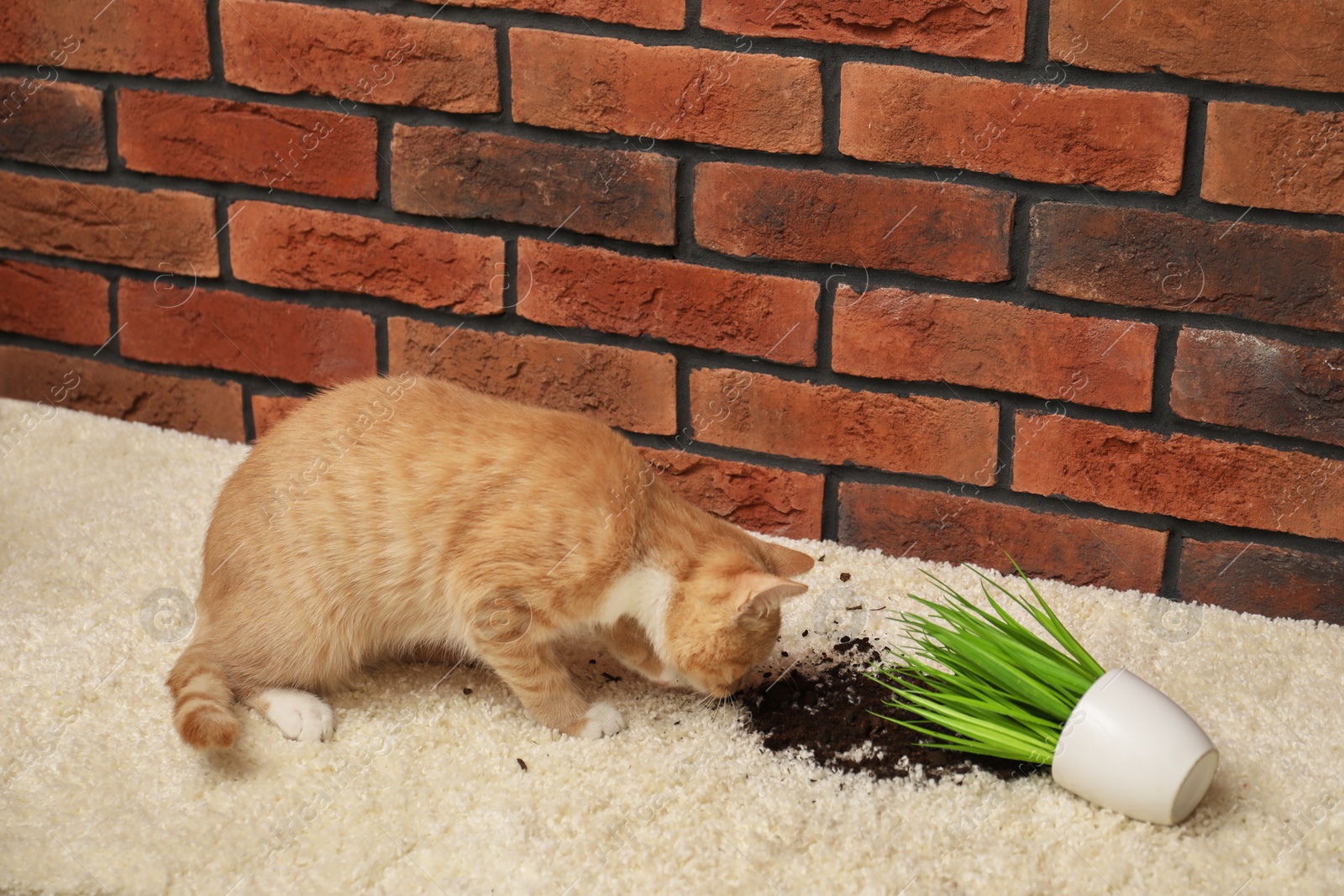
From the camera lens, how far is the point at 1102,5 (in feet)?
4.09

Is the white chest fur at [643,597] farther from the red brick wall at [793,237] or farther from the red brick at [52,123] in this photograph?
the red brick at [52,123]

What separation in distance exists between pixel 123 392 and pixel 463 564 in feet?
3.03

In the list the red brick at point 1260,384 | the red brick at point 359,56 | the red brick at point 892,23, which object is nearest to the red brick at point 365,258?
the red brick at point 359,56

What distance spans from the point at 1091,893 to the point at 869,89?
34.9 inches

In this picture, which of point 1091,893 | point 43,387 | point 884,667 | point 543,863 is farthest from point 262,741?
point 43,387

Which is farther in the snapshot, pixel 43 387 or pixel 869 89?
pixel 43 387

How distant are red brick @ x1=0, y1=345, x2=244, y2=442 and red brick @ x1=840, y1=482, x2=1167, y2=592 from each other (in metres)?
0.96

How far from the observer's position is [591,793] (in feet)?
3.70

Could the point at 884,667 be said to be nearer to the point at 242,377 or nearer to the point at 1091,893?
the point at 1091,893

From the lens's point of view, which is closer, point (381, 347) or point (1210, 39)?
point (1210, 39)

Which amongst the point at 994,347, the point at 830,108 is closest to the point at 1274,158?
the point at 994,347

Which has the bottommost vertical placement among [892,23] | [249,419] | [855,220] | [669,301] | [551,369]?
[249,419]

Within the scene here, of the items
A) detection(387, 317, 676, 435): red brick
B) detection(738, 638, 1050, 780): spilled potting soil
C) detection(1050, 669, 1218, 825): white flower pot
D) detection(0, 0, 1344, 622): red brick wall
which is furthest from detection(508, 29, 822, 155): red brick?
detection(1050, 669, 1218, 825): white flower pot

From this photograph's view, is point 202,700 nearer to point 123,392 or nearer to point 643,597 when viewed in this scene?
point 643,597
